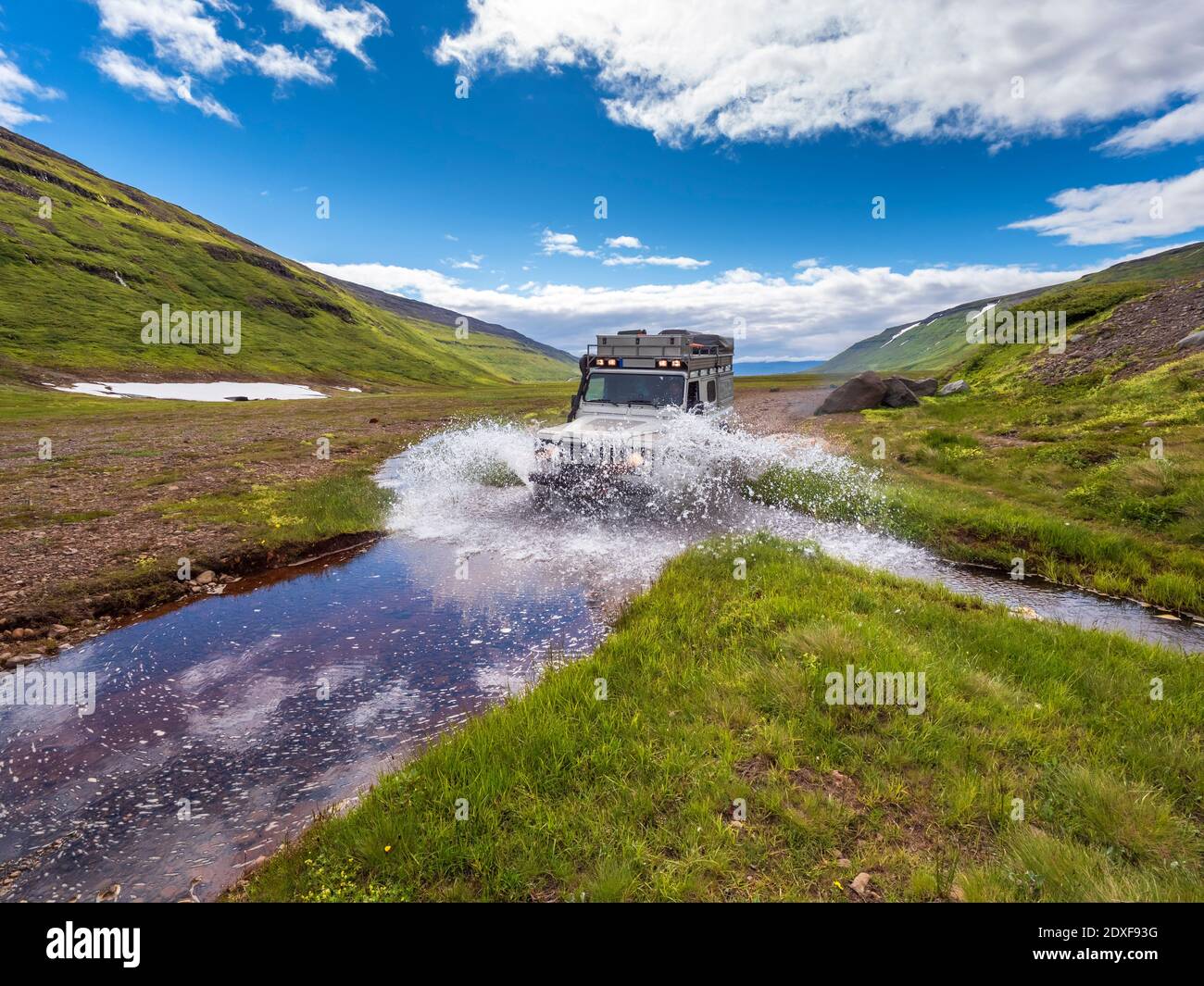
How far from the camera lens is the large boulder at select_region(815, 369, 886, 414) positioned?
35906 millimetres

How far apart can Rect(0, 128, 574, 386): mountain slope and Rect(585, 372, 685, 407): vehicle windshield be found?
2993 inches

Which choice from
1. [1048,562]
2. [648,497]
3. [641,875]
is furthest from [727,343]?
[641,875]

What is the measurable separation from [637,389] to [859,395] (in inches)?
1040

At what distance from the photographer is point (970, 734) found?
5.16m

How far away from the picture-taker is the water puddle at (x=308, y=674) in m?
4.52

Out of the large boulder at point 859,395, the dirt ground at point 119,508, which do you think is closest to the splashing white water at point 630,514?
the dirt ground at point 119,508

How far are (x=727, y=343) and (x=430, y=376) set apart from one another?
426 ft

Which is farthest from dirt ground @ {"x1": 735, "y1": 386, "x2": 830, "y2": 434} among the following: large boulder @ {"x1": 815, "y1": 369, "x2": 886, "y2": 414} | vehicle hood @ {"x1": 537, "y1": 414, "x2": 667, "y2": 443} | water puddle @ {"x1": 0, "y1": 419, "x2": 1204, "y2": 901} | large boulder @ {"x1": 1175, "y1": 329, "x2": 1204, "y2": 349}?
water puddle @ {"x1": 0, "y1": 419, "x2": 1204, "y2": 901}

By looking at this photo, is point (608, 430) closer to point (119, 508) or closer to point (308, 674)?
point (308, 674)

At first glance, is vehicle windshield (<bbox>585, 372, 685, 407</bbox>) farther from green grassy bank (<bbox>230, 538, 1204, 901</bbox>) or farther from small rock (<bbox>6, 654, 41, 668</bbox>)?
small rock (<bbox>6, 654, 41, 668</bbox>)

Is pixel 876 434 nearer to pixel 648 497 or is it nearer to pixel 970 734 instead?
pixel 648 497

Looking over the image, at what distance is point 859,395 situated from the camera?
3638 centimetres

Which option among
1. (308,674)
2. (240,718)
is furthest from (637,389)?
(240,718)

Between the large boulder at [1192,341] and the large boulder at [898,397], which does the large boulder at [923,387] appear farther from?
the large boulder at [1192,341]
